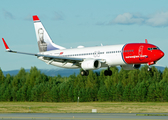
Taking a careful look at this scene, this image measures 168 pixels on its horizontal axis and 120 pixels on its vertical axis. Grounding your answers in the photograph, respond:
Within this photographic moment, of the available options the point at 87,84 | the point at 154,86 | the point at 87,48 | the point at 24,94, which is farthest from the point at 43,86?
the point at 87,48

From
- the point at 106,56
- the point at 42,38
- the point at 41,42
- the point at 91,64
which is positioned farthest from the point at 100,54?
the point at 42,38

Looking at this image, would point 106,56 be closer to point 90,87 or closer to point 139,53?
point 139,53

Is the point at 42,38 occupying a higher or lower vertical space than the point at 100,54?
higher

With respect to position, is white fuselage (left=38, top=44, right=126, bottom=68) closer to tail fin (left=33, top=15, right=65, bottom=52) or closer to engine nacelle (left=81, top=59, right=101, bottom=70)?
engine nacelle (left=81, top=59, right=101, bottom=70)

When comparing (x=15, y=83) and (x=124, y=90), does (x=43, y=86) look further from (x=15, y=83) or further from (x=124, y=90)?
(x=124, y=90)

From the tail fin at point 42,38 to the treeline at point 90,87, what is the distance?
3411 inches

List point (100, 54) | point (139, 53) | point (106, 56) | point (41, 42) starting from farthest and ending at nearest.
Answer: point (41, 42) → point (100, 54) → point (106, 56) → point (139, 53)

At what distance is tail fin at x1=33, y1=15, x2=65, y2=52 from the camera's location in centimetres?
7758

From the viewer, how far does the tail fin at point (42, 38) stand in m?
77.6

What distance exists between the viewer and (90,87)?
6924 inches

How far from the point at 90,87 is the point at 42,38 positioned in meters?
98.7

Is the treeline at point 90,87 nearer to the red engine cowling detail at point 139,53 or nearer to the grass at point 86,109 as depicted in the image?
the grass at point 86,109

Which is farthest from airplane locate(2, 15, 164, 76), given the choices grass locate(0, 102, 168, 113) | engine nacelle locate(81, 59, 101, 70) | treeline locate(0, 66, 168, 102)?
treeline locate(0, 66, 168, 102)

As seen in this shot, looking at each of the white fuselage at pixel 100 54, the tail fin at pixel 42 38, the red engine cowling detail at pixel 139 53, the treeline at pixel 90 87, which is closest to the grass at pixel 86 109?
the tail fin at pixel 42 38
